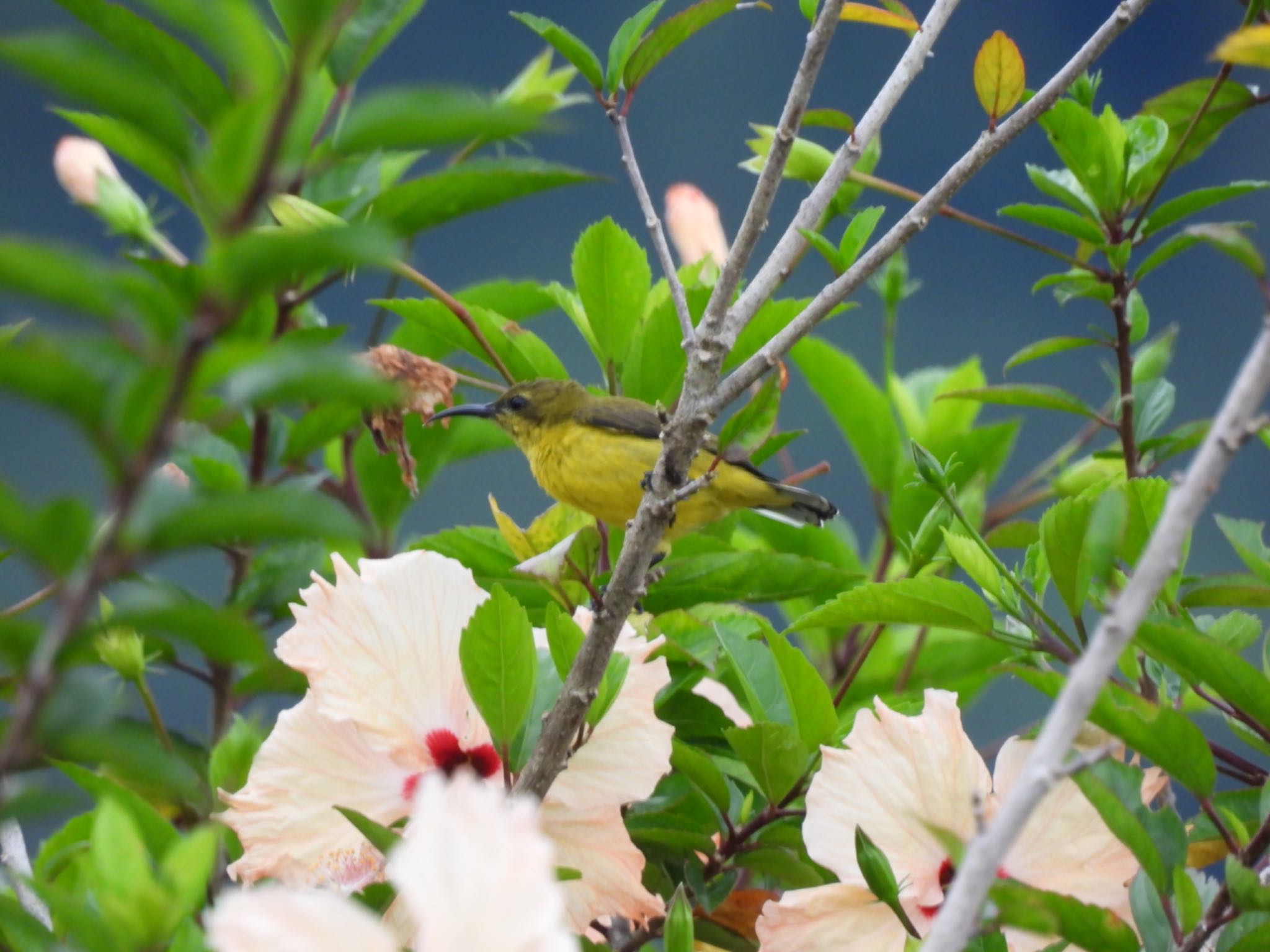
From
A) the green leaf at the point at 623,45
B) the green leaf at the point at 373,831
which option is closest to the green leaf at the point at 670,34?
the green leaf at the point at 623,45

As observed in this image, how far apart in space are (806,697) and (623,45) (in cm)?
62

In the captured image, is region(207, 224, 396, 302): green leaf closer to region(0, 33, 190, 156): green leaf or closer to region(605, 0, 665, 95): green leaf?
region(0, 33, 190, 156): green leaf

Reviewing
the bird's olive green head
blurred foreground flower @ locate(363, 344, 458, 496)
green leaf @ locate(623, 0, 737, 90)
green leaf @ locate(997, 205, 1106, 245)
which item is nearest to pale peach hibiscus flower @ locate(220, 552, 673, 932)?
blurred foreground flower @ locate(363, 344, 458, 496)

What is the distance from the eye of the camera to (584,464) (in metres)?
2.82

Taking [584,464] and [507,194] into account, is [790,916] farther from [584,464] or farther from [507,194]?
[584,464]

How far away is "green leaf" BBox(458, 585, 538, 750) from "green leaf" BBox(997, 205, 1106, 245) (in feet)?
2.45

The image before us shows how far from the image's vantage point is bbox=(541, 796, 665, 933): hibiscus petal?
0.97 metres

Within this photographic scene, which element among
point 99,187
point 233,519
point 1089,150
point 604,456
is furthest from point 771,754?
point 604,456

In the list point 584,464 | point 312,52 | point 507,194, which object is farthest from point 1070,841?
point 584,464

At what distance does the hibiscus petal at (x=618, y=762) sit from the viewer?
1.00 m

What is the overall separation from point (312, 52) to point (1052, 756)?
14.7 inches

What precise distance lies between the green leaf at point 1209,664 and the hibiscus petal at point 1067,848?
0.12 meters

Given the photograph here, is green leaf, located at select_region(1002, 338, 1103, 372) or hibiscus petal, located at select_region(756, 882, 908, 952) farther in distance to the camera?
green leaf, located at select_region(1002, 338, 1103, 372)

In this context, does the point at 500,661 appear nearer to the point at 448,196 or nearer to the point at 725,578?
the point at 725,578
